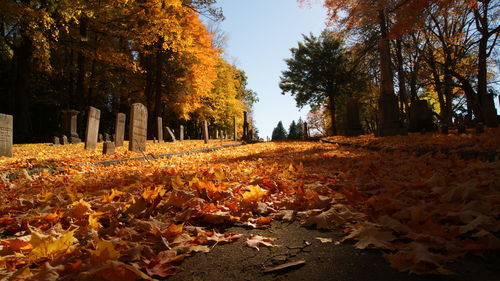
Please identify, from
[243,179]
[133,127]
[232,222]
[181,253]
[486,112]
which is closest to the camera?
[181,253]

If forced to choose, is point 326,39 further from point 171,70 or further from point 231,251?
point 231,251

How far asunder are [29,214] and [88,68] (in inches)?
1071

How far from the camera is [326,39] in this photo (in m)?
33.6

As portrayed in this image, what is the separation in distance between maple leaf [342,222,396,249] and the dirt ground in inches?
1.6

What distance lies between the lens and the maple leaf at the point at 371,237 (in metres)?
1.62

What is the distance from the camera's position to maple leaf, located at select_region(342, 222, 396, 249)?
162cm

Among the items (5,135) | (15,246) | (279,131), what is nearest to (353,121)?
(5,135)

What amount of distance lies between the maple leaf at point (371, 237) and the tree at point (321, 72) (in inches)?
1227

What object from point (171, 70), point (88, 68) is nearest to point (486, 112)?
point (171, 70)

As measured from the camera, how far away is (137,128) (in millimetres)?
10086

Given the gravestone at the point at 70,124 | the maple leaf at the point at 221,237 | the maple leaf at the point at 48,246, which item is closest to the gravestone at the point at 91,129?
the gravestone at the point at 70,124

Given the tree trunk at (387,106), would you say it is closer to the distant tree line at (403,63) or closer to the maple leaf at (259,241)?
the distant tree line at (403,63)

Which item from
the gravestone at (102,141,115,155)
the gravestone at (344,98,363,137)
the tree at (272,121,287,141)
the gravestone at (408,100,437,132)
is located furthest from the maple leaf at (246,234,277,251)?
the tree at (272,121,287,141)

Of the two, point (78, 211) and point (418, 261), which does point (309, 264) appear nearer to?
point (418, 261)
